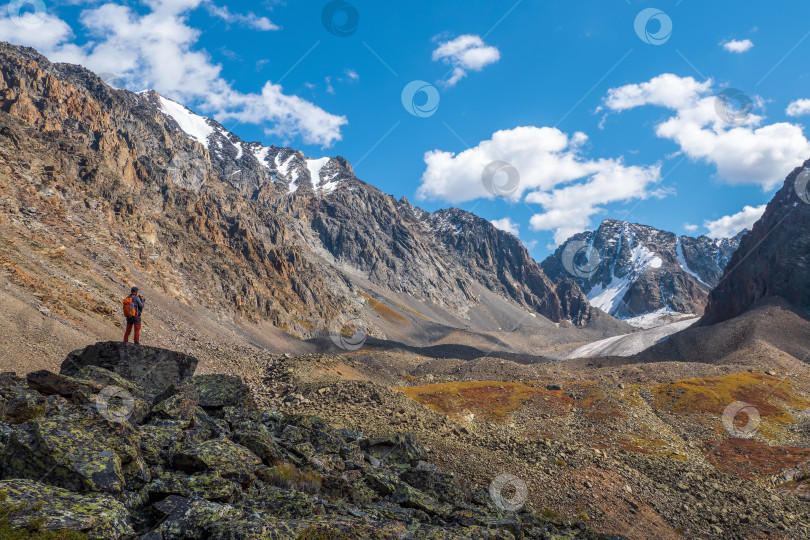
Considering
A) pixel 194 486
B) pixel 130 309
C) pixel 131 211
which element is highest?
pixel 194 486

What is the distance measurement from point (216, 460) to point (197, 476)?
105 centimetres

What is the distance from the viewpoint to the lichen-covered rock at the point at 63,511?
19.4 feet

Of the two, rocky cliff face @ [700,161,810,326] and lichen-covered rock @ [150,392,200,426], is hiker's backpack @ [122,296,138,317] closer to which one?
lichen-covered rock @ [150,392,200,426]

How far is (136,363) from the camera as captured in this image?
18.9 m

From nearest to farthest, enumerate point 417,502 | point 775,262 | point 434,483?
point 417,502
point 434,483
point 775,262

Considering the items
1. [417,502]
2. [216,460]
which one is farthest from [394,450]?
[216,460]

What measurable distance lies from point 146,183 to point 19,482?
478 feet

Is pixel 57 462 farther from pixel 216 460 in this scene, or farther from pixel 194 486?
pixel 216 460

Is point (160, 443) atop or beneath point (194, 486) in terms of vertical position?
beneath

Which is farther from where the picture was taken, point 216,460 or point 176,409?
point 176,409

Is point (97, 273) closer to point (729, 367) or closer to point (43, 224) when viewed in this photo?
point (43, 224)

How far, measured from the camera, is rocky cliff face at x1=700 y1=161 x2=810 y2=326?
13462cm

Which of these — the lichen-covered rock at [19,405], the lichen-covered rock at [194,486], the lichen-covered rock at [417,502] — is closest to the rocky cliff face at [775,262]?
the lichen-covered rock at [417,502]

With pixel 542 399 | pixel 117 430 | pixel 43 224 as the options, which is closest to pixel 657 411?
pixel 542 399
